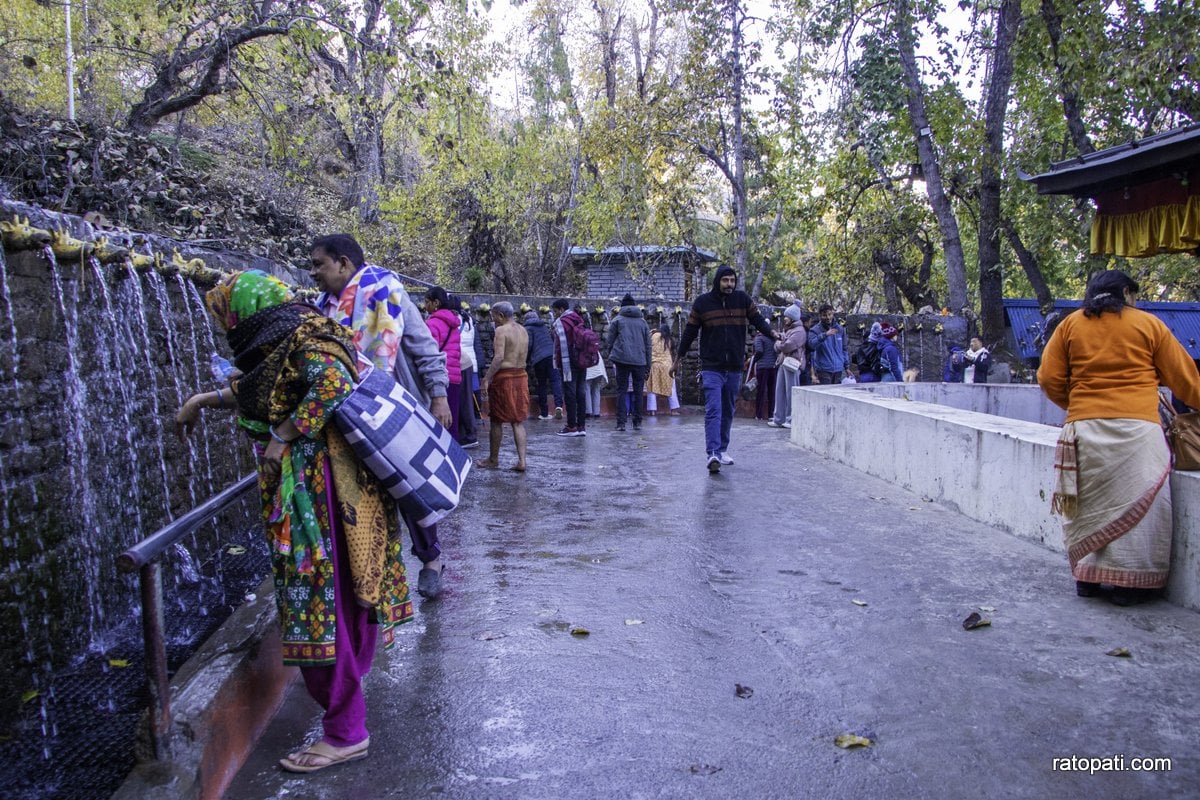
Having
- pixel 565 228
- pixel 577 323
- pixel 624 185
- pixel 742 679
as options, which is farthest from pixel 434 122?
pixel 565 228

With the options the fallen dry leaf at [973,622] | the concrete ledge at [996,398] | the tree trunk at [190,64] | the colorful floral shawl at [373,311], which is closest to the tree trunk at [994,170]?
the concrete ledge at [996,398]

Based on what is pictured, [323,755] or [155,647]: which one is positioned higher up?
[155,647]

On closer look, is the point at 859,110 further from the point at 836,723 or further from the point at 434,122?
the point at 836,723

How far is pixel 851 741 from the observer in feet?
10.4

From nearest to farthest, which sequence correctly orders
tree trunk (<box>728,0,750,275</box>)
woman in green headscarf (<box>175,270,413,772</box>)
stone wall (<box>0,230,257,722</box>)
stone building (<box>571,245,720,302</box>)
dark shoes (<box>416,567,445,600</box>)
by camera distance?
woman in green headscarf (<box>175,270,413,772</box>) → stone wall (<box>0,230,257,722</box>) → dark shoes (<box>416,567,445,600</box>) → tree trunk (<box>728,0,750,275</box>) → stone building (<box>571,245,720,302</box>)

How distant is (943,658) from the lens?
389 cm

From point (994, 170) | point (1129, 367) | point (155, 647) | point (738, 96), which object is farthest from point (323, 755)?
point (738, 96)

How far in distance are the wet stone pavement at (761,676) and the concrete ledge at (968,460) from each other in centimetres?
20

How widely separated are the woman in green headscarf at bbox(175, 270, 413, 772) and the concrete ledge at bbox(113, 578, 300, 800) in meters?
0.24

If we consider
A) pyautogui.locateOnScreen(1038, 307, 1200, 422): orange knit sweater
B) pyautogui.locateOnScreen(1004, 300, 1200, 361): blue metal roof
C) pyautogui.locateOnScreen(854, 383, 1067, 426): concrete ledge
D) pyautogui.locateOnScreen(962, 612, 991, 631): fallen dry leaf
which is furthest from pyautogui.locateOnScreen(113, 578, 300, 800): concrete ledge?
pyautogui.locateOnScreen(1004, 300, 1200, 361): blue metal roof

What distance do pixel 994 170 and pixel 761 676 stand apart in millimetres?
14877

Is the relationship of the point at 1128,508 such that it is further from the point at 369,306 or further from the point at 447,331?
the point at 447,331

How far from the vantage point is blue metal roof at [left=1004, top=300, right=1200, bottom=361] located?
18.6 meters

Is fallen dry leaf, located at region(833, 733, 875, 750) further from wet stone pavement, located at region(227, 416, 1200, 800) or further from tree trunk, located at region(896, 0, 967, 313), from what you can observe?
tree trunk, located at region(896, 0, 967, 313)
